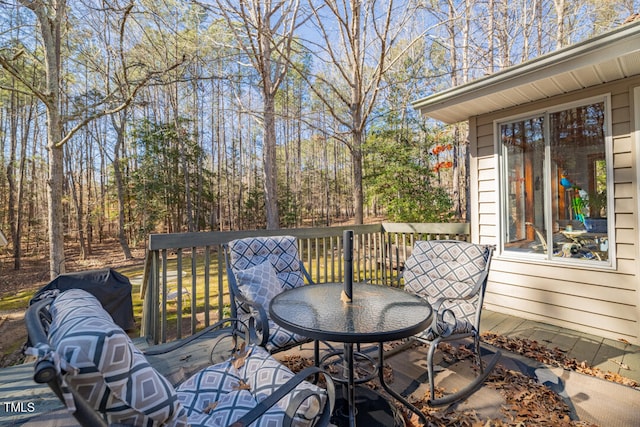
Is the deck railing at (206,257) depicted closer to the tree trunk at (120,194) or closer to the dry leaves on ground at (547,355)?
the dry leaves on ground at (547,355)

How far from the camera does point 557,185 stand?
11.1 ft

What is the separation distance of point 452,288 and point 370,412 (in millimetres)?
1348

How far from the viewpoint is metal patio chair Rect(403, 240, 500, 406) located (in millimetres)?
2145

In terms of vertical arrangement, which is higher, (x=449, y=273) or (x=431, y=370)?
(x=449, y=273)

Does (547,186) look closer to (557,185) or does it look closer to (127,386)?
(557,185)

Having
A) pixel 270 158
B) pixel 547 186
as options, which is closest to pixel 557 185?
pixel 547 186

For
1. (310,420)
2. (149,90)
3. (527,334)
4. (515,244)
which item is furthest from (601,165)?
(149,90)

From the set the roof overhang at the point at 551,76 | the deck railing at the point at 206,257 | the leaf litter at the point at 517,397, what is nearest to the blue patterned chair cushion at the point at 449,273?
the deck railing at the point at 206,257

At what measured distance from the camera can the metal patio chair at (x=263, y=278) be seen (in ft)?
6.69

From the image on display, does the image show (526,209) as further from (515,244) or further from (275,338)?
(275,338)

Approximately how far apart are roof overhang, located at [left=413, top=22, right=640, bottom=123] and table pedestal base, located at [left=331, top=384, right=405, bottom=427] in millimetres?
3060

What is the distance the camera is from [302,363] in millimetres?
2494

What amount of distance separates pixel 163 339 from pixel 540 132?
181 inches

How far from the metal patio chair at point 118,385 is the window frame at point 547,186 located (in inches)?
131
